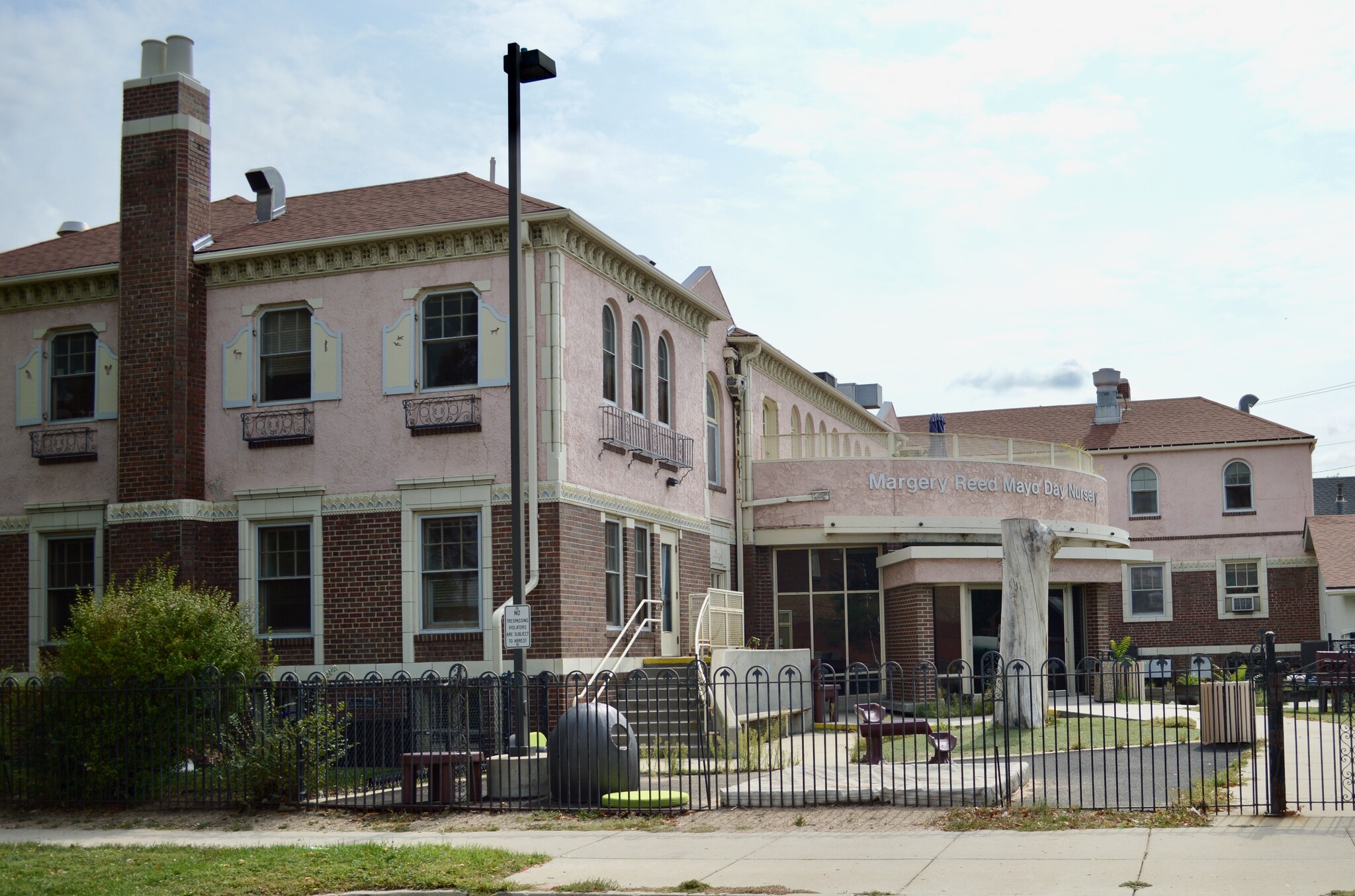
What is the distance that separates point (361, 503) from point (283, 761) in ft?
22.5

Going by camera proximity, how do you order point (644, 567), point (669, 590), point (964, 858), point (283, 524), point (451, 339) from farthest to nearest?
1. point (669, 590)
2. point (644, 567)
3. point (283, 524)
4. point (451, 339)
5. point (964, 858)

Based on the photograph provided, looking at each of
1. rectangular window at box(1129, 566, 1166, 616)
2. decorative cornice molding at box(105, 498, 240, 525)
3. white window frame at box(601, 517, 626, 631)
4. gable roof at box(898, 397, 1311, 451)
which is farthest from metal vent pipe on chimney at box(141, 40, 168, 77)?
rectangular window at box(1129, 566, 1166, 616)

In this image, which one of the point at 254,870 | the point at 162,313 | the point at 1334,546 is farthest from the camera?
the point at 1334,546

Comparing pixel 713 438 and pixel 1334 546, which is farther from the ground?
pixel 713 438

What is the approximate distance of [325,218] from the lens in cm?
2350

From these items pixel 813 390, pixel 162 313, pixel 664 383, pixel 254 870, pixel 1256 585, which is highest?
pixel 813 390

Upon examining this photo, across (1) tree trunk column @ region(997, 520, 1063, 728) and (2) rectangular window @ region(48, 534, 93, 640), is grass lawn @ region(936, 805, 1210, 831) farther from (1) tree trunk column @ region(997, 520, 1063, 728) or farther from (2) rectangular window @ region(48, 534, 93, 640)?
(2) rectangular window @ region(48, 534, 93, 640)

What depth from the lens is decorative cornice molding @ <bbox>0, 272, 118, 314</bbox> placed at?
23812 millimetres

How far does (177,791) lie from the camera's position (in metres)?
16.2

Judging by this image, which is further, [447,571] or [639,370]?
[639,370]

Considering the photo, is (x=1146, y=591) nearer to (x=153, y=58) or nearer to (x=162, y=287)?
(x=162, y=287)

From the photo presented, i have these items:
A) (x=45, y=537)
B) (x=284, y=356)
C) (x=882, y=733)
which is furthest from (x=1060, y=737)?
(x=45, y=537)

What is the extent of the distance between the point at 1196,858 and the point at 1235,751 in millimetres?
7650

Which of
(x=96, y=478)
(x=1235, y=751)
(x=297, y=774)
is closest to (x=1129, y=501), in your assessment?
(x=1235, y=751)
